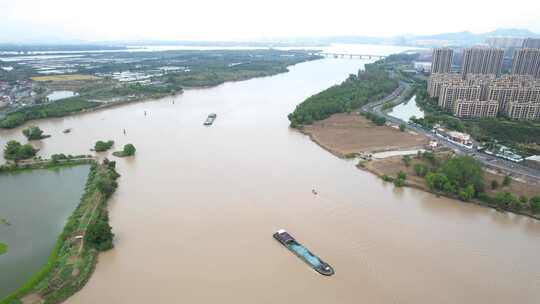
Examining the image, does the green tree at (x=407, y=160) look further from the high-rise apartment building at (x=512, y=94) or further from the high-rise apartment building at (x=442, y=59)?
the high-rise apartment building at (x=442, y=59)

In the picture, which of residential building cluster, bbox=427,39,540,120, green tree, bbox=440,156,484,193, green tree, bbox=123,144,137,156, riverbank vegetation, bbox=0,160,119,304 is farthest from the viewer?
residential building cluster, bbox=427,39,540,120

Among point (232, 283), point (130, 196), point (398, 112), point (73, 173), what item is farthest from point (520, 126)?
point (73, 173)

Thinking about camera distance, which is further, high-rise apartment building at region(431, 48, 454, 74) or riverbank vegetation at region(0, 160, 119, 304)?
high-rise apartment building at region(431, 48, 454, 74)

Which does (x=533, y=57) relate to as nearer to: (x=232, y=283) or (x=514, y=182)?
(x=514, y=182)

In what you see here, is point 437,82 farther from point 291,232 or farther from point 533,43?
point 533,43

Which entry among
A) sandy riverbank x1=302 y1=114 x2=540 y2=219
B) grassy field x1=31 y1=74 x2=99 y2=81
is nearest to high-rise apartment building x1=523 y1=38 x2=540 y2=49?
sandy riverbank x1=302 y1=114 x2=540 y2=219

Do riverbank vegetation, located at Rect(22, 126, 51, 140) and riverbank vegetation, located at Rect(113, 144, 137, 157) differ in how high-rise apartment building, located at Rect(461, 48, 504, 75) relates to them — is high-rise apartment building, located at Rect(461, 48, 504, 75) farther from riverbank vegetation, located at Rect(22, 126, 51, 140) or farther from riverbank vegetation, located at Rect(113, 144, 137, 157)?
riverbank vegetation, located at Rect(22, 126, 51, 140)
